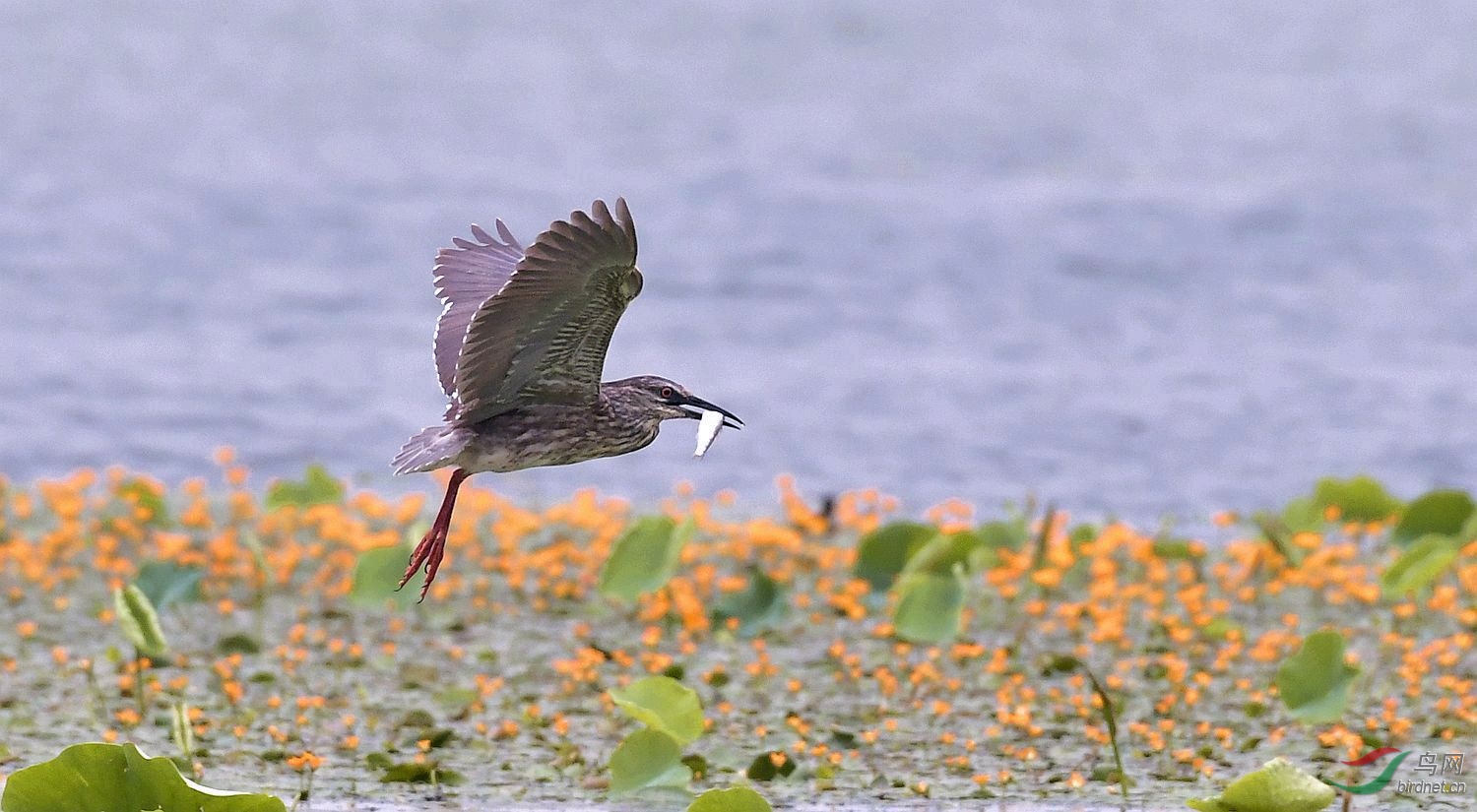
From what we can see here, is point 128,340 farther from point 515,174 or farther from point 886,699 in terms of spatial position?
point 886,699

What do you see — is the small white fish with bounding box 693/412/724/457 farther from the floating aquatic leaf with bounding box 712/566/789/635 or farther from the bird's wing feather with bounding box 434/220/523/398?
the floating aquatic leaf with bounding box 712/566/789/635

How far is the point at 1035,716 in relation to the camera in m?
6.63

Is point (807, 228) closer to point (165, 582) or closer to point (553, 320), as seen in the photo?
point (165, 582)

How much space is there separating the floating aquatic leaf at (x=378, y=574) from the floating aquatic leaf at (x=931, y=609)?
165 centimetres

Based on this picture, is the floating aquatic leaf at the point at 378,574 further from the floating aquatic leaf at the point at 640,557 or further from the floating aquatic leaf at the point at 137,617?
the floating aquatic leaf at the point at 137,617

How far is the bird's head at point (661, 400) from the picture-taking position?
547 centimetres

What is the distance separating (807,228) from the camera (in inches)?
611

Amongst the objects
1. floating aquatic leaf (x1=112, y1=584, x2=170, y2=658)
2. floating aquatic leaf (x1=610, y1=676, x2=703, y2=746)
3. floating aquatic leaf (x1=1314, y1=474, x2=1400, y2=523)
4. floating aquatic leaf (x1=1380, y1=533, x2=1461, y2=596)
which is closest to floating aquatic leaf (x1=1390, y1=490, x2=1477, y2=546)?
floating aquatic leaf (x1=1314, y1=474, x2=1400, y2=523)

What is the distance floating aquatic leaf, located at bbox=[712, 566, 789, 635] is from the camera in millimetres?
7473

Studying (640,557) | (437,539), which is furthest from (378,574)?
(437,539)

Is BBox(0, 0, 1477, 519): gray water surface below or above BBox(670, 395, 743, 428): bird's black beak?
above

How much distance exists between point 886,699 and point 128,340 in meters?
7.43

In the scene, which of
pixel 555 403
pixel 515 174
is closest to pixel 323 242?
pixel 515 174

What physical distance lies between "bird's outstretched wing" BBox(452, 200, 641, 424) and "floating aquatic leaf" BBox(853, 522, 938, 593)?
2840mm
